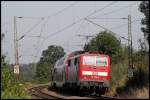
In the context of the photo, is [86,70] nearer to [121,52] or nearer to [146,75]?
[146,75]

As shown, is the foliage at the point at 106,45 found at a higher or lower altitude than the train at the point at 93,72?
higher

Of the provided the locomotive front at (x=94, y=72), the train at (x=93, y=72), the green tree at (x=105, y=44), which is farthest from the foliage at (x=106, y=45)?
the locomotive front at (x=94, y=72)

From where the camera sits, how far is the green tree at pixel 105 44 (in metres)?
68.3

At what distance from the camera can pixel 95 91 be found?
40.6 meters

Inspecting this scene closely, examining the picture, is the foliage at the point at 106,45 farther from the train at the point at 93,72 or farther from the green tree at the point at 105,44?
the train at the point at 93,72

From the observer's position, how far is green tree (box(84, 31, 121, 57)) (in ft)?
224

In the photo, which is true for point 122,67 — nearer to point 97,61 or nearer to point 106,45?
point 97,61

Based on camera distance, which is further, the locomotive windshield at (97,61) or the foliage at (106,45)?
the foliage at (106,45)

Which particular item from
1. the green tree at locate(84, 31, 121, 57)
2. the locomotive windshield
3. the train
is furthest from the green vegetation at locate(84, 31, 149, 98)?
the locomotive windshield

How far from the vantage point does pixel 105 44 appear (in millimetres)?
69688

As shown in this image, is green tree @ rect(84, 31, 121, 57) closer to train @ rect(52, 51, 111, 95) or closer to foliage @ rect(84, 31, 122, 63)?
foliage @ rect(84, 31, 122, 63)

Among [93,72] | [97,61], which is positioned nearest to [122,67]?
[97,61]

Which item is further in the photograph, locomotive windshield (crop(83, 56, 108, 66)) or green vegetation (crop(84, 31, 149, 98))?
green vegetation (crop(84, 31, 149, 98))

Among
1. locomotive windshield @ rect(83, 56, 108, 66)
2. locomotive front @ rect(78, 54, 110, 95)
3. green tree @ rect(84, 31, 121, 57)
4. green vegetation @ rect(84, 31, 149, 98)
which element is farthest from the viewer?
green tree @ rect(84, 31, 121, 57)
